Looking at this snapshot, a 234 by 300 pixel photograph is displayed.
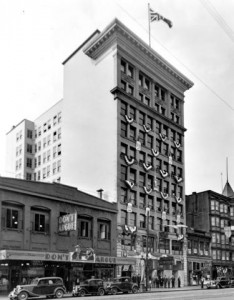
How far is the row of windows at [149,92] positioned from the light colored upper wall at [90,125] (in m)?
2.24

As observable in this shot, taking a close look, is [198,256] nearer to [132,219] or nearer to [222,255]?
[222,255]

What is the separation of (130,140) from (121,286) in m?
23.6

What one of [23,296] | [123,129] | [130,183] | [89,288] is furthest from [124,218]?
[23,296]

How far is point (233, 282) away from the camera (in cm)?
6097

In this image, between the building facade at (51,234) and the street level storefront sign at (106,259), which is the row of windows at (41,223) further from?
the street level storefront sign at (106,259)

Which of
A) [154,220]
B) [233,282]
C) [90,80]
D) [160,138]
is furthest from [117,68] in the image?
[233,282]

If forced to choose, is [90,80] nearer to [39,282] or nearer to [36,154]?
[36,154]

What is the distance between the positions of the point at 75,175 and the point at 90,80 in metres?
14.2

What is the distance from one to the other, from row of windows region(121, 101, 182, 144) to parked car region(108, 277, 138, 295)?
24818 millimetres

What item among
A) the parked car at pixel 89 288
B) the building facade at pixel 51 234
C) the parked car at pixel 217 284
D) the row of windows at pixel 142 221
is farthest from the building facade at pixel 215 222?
the parked car at pixel 89 288

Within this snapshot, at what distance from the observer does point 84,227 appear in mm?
51562

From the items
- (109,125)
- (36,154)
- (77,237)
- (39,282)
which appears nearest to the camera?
(39,282)

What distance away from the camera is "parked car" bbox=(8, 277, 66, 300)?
34719 millimetres

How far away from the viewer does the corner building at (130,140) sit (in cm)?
6056
